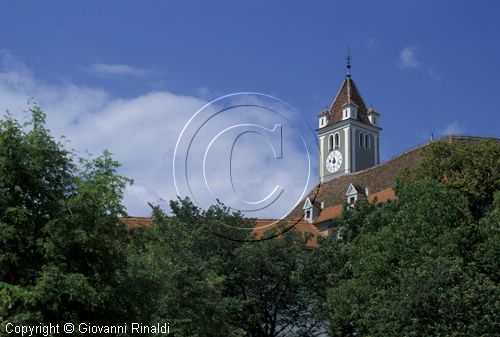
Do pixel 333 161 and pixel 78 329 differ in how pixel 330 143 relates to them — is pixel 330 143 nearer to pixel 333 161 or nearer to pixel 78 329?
pixel 333 161

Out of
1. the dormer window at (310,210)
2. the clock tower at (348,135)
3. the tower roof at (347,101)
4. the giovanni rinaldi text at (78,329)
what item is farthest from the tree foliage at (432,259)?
the tower roof at (347,101)

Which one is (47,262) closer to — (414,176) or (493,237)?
(493,237)

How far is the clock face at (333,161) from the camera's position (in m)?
85.1

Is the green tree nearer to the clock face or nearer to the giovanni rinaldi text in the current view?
the giovanni rinaldi text

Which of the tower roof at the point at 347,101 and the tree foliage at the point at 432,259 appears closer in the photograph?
the tree foliage at the point at 432,259

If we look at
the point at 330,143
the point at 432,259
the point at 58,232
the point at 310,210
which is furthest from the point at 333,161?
the point at 58,232

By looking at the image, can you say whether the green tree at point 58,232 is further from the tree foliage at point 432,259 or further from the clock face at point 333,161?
the clock face at point 333,161

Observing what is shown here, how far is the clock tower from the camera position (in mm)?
84250

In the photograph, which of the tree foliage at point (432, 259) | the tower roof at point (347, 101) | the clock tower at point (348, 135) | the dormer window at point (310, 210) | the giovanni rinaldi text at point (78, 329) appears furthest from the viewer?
the tower roof at point (347, 101)

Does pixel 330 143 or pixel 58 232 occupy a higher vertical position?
pixel 330 143

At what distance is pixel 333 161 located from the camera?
86.0 meters

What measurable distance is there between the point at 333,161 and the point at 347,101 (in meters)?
7.22

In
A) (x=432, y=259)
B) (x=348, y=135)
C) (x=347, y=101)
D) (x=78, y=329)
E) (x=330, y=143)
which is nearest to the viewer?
(x=78, y=329)

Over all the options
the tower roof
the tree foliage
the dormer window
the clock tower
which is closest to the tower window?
the clock tower
